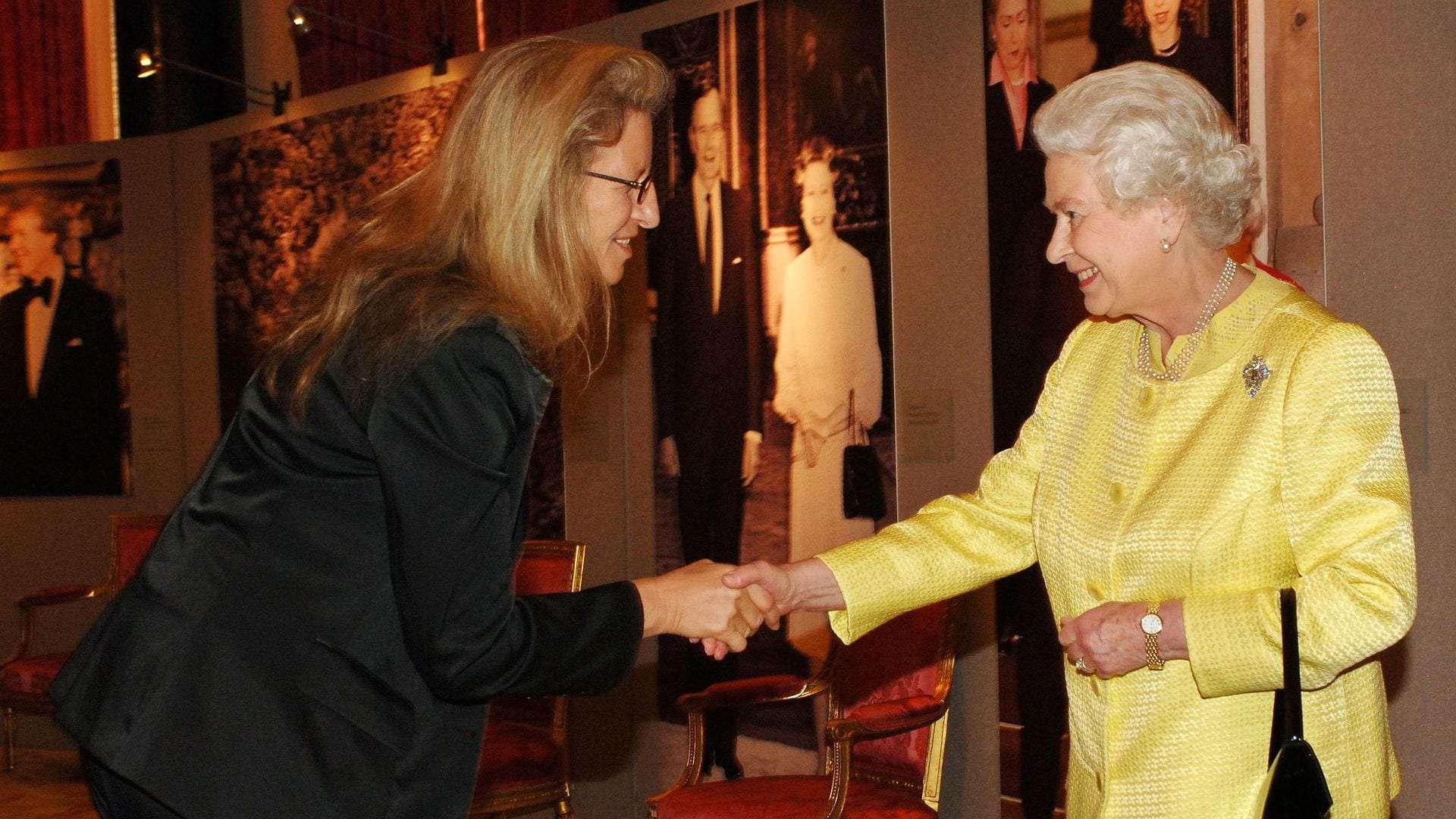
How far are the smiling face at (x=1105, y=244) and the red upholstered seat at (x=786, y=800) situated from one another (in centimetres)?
206

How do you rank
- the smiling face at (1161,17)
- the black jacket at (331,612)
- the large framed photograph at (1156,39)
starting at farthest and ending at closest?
the smiling face at (1161,17), the large framed photograph at (1156,39), the black jacket at (331,612)

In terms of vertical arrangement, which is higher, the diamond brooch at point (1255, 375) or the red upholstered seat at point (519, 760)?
the diamond brooch at point (1255, 375)

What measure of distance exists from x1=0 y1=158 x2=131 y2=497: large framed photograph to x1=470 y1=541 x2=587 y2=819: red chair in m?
3.64

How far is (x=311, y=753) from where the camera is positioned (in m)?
1.80

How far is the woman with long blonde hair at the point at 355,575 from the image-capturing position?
1787 millimetres

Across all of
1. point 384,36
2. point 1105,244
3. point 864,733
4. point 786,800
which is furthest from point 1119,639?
point 384,36

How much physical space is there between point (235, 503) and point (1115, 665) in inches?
52.5

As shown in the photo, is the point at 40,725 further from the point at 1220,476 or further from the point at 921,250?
the point at 1220,476

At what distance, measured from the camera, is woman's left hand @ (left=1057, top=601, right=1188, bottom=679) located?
6.61ft

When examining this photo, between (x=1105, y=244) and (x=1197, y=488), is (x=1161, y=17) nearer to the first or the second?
(x=1105, y=244)

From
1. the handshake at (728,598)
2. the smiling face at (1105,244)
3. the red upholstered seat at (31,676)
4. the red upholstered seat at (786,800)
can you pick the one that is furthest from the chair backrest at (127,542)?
the smiling face at (1105,244)

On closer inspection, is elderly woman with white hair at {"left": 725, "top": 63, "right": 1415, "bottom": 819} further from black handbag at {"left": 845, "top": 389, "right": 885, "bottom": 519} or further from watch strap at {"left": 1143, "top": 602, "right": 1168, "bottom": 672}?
black handbag at {"left": 845, "top": 389, "right": 885, "bottom": 519}

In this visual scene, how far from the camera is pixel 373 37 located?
7395 mm

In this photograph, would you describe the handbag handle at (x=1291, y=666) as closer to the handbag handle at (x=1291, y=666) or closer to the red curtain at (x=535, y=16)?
the handbag handle at (x=1291, y=666)
